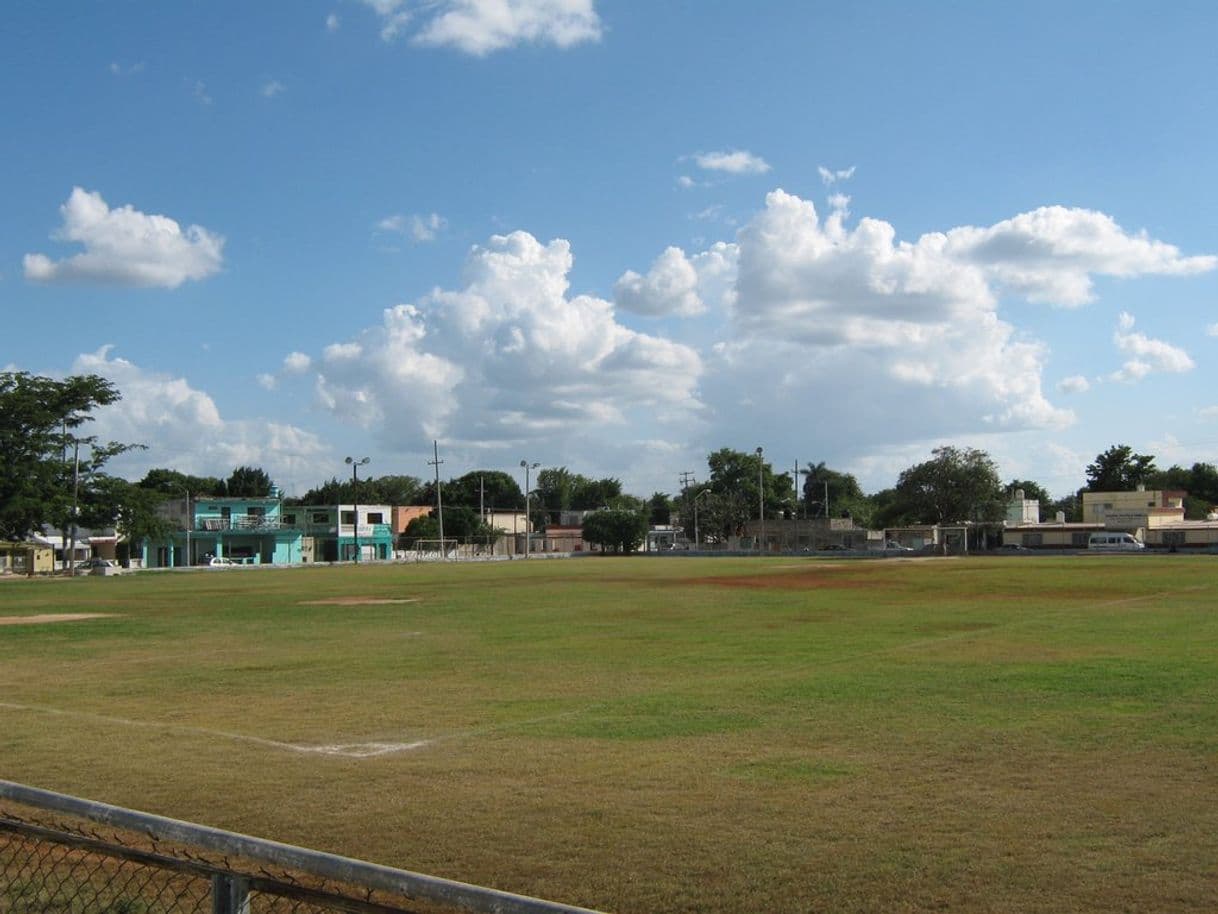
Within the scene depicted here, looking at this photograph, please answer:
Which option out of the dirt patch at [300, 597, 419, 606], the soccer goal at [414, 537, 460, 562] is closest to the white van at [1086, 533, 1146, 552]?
the soccer goal at [414, 537, 460, 562]

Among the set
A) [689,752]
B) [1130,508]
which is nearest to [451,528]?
[1130,508]

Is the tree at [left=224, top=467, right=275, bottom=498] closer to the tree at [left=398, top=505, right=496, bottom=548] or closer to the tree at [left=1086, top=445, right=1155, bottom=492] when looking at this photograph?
the tree at [left=398, top=505, right=496, bottom=548]

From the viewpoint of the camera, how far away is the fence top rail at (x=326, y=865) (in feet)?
13.8

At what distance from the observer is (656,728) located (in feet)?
45.6

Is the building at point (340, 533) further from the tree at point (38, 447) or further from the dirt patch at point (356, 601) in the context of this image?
the dirt patch at point (356, 601)

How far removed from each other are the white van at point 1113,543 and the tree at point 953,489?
58.5 ft

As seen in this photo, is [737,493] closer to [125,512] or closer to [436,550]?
[436,550]

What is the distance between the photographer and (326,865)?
4.54m

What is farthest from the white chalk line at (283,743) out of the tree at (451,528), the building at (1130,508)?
the tree at (451,528)

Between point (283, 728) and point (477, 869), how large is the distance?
7003 millimetres

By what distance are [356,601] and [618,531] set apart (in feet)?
304

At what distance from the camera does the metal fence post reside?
15.5 ft

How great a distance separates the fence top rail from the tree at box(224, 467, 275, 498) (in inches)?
6795

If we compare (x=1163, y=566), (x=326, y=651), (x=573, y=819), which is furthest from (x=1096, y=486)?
(x=573, y=819)
